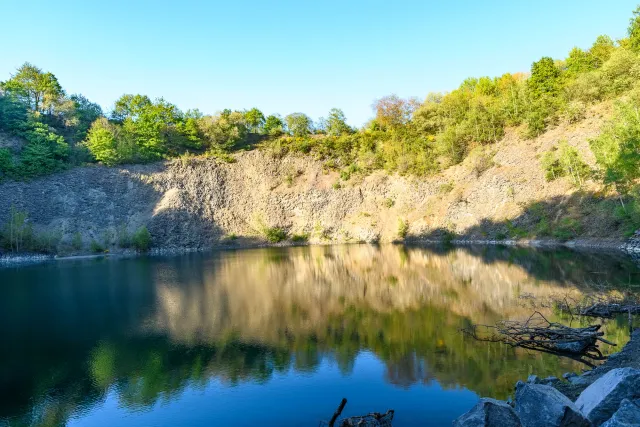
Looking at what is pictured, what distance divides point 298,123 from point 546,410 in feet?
263

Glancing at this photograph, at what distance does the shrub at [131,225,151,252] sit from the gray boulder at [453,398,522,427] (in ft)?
182

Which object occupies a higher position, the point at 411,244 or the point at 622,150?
the point at 622,150

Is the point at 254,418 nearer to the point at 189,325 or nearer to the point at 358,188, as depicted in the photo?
the point at 189,325

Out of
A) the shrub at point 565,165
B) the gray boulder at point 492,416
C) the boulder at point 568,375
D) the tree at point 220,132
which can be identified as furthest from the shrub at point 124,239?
the gray boulder at point 492,416

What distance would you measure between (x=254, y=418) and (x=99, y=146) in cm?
6693

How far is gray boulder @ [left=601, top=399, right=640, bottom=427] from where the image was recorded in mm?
5414

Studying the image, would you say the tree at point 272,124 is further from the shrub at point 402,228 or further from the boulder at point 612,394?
the boulder at point 612,394

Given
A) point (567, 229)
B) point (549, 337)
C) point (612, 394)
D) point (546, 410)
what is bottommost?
point (549, 337)

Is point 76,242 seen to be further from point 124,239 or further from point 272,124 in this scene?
point 272,124

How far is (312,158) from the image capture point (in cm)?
7231

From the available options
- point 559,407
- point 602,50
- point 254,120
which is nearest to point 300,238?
point 254,120

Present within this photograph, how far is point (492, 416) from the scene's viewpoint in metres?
6.81

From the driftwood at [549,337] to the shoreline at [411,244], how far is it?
21066 millimetres

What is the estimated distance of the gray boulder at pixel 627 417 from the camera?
5.41 m
